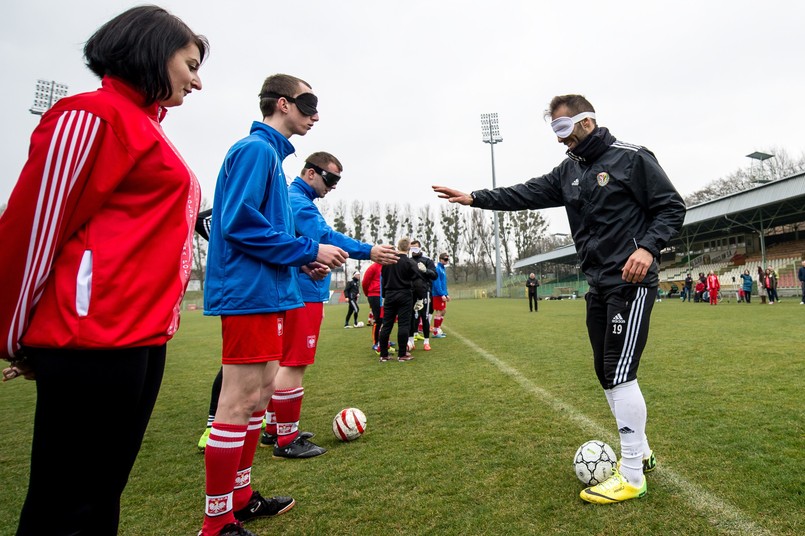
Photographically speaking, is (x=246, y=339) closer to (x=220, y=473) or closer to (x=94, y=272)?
(x=220, y=473)

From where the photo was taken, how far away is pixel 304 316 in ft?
12.6

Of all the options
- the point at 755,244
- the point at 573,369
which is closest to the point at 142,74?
the point at 573,369

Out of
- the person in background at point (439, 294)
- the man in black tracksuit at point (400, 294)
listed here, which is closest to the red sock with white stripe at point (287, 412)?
the man in black tracksuit at point (400, 294)

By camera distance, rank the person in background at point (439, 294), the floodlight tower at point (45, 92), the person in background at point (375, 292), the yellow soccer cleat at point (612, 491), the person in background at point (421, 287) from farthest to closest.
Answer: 1. the floodlight tower at point (45, 92)
2. the person in background at point (439, 294)
3. the person in background at point (375, 292)
4. the person in background at point (421, 287)
5. the yellow soccer cleat at point (612, 491)

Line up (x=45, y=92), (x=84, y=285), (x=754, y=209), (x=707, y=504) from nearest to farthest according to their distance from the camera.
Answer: (x=84, y=285)
(x=707, y=504)
(x=45, y=92)
(x=754, y=209)

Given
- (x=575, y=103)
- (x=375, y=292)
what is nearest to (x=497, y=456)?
(x=575, y=103)

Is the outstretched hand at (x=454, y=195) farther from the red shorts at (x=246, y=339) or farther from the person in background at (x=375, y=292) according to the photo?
the person in background at (x=375, y=292)

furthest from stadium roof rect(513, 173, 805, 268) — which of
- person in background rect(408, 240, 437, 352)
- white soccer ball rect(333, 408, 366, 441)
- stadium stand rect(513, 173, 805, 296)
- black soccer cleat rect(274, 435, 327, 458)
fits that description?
black soccer cleat rect(274, 435, 327, 458)

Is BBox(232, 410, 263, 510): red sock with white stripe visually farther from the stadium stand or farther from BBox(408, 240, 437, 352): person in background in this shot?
the stadium stand

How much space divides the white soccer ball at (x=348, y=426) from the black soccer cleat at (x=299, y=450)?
9.1 inches

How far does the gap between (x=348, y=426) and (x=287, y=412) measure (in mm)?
555

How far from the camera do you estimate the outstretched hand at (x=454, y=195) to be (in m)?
3.71

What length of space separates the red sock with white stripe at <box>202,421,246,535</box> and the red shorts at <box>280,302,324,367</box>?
1234mm

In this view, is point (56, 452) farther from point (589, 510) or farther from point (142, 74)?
point (589, 510)
